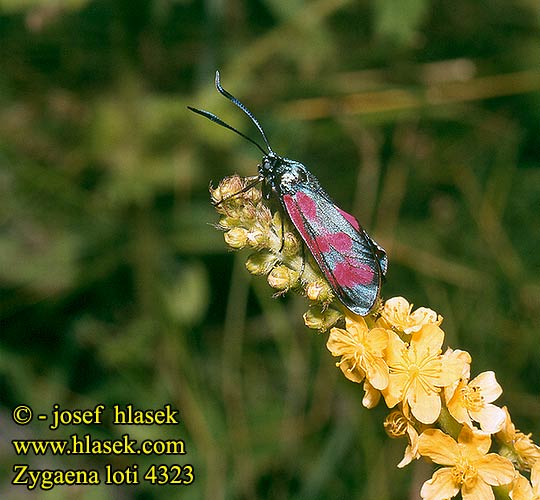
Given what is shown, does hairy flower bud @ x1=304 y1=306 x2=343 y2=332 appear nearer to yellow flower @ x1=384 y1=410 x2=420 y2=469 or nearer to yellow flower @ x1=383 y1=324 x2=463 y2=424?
yellow flower @ x1=383 y1=324 x2=463 y2=424

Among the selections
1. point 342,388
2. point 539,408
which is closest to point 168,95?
point 342,388

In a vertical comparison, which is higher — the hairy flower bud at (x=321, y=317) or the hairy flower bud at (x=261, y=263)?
the hairy flower bud at (x=261, y=263)

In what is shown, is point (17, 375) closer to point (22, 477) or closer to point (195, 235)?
point (22, 477)

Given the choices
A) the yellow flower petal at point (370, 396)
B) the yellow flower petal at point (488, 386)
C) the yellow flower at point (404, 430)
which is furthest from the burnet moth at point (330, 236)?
the yellow flower petal at point (488, 386)

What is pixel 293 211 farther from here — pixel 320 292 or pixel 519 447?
pixel 519 447

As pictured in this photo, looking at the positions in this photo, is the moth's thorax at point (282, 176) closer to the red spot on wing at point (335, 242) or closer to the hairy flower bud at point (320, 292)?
the red spot on wing at point (335, 242)

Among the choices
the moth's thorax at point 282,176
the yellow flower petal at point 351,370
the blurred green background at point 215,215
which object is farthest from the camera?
the blurred green background at point 215,215

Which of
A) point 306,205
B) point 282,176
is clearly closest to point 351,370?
point 306,205

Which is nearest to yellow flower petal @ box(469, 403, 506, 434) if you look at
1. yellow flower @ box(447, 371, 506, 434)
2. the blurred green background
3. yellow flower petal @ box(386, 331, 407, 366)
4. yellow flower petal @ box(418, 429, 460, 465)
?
yellow flower @ box(447, 371, 506, 434)
